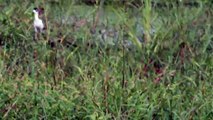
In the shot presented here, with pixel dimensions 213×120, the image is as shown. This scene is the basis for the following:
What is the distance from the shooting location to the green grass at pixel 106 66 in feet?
11.0

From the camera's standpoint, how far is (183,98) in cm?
358

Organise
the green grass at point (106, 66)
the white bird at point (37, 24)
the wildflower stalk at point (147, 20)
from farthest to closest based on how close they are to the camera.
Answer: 1. the white bird at point (37, 24)
2. the wildflower stalk at point (147, 20)
3. the green grass at point (106, 66)

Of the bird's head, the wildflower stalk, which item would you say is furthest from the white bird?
the wildflower stalk

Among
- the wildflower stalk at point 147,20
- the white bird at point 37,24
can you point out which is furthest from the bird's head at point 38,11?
the wildflower stalk at point 147,20

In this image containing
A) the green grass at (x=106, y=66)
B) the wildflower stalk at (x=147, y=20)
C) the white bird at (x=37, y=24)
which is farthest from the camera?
the white bird at (x=37, y=24)

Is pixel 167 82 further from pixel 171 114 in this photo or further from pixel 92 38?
pixel 92 38

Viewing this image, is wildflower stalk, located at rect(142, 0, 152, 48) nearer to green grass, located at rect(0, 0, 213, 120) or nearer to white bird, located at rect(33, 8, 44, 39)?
green grass, located at rect(0, 0, 213, 120)

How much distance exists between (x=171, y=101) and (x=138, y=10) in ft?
4.01

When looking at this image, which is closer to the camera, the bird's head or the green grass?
the green grass

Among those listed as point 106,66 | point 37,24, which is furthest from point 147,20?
point 37,24

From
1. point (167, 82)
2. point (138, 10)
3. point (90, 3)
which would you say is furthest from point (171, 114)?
point (90, 3)

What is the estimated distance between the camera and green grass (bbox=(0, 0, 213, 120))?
3.37m

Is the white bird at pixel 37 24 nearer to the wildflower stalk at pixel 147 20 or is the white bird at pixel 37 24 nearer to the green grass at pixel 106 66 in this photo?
the green grass at pixel 106 66

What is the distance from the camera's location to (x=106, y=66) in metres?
3.79
